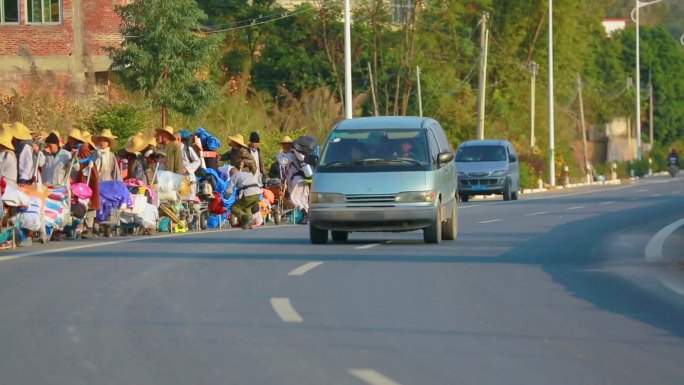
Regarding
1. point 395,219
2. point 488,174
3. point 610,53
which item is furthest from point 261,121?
point 610,53

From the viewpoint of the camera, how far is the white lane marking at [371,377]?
30.1 ft

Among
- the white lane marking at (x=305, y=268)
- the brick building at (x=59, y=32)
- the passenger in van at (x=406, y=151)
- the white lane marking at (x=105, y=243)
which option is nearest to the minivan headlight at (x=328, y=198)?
the passenger in van at (x=406, y=151)

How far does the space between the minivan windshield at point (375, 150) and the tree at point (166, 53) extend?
792 inches

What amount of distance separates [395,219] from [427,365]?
10988 mm

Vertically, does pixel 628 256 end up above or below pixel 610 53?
below

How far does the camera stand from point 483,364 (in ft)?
32.6

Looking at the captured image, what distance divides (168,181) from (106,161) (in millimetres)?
1420

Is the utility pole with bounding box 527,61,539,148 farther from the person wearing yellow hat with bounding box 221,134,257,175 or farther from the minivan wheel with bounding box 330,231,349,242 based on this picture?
the minivan wheel with bounding box 330,231,349,242

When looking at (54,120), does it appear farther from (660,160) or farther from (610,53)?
(610,53)

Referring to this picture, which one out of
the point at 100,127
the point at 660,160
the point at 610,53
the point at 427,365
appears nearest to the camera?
the point at 427,365

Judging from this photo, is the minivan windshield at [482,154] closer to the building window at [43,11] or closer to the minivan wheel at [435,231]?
the building window at [43,11]

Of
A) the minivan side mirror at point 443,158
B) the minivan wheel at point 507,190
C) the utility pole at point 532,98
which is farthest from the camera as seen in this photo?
the utility pole at point 532,98

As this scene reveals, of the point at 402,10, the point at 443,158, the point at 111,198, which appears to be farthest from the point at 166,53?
the point at 402,10

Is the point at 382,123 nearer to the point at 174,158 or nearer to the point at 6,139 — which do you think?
the point at 6,139
